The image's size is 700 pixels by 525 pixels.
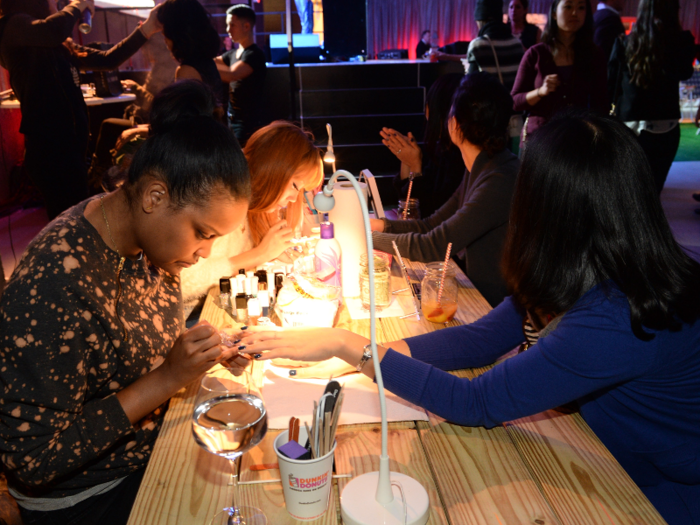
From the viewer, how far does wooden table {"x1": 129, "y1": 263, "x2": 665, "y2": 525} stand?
0.89 metres

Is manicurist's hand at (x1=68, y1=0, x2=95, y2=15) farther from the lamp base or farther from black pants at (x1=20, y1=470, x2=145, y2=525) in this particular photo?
the lamp base

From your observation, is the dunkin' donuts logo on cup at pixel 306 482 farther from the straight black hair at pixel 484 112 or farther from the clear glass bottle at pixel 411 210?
Result: the clear glass bottle at pixel 411 210

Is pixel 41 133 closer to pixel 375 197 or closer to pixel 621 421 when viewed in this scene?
pixel 375 197

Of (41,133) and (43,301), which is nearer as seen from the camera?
(43,301)

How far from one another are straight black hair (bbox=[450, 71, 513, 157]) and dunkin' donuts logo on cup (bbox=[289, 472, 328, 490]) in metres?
1.92

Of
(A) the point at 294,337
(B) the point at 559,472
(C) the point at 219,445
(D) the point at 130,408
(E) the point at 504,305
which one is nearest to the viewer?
(C) the point at 219,445

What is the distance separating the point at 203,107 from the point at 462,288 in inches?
42.8

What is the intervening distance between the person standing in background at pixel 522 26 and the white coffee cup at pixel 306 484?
5998mm

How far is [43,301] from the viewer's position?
100cm

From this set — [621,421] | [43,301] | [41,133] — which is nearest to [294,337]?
[43,301]

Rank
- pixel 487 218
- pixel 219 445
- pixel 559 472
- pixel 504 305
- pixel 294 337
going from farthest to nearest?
pixel 487 218 < pixel 504 305 < pixel 294 337 < pixel 559 472 < pixel 219 445

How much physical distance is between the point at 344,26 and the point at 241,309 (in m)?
7.24

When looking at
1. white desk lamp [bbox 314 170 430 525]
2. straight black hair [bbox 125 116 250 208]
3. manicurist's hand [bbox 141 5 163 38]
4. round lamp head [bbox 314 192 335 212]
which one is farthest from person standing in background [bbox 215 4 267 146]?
white desk lamp [bbox 314 170 430 525]

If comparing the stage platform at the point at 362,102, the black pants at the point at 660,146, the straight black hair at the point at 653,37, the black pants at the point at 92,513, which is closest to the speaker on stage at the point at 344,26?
the stage platform at the point at 362,102
